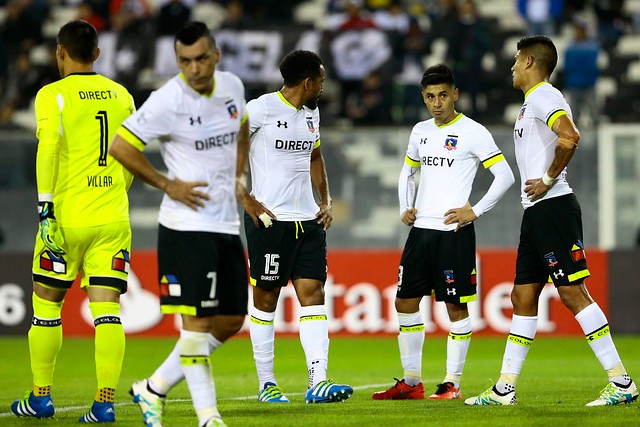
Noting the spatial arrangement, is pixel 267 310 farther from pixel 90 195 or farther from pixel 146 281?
pixel 146 281

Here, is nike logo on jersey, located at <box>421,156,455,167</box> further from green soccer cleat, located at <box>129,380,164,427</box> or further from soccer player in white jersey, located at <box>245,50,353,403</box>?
green soccer cleat, located at <box>129,380,164,427</box>

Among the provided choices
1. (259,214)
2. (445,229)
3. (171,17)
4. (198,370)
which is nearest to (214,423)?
(198,370)

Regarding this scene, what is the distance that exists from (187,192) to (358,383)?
14.9ft

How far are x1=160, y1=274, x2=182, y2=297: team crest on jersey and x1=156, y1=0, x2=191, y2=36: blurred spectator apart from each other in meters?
14.1

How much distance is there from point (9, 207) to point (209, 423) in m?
10.9

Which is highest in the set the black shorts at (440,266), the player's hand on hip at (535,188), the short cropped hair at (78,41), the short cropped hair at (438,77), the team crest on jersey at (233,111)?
the short cropped hair at (78,41)

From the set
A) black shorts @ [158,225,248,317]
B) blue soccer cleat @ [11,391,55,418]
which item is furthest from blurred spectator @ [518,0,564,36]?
black shorts @ [158,225,248,317]

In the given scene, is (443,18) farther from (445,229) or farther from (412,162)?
(445,229)

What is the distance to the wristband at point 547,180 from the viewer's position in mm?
8508

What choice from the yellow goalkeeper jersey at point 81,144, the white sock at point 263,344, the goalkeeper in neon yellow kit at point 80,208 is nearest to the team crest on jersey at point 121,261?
the goalkeeper in neon yellow kit at point 80,208

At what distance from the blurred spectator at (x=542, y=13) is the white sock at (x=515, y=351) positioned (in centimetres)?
1302

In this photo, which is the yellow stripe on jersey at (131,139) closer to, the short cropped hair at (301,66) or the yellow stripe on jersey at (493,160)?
the short cropped hair at (301,66)

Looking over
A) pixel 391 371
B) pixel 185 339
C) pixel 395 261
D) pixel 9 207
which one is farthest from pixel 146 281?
pixel 185 339

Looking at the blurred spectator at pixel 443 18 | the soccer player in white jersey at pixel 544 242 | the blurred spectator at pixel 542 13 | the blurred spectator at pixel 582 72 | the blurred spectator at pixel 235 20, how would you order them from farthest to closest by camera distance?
the blurred spectator at pixel 542 13
the blurred spectator at pixel 235 20
the blurred spectator at pixel 443 18
the blurred spectator at pixel 582 72
the soccer player in white jersey at pixel 544 242
